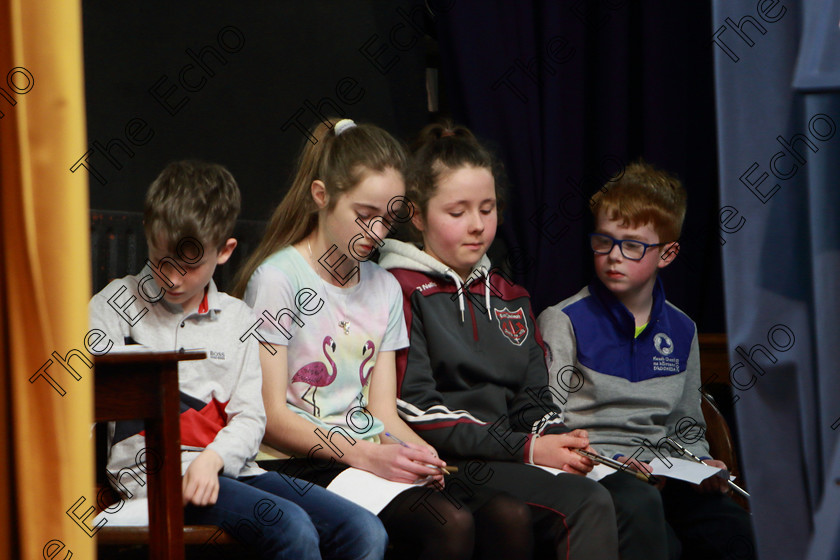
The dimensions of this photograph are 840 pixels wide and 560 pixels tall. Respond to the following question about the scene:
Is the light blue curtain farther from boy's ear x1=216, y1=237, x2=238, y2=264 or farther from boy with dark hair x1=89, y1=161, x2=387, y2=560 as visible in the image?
boy's ear x1=216, y1=237, x2=238, y2=264

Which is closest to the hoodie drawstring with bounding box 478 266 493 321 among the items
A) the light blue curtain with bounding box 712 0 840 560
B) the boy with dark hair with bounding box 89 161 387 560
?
the boy with dark hair with bounding box 89 161 387 560

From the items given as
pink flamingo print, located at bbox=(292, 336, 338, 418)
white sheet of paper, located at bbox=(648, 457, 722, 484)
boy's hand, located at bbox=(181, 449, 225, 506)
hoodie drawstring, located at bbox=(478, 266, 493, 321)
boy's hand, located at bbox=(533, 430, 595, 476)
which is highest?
hoodie drawstring, located at bbox=(478, 266, 493, 321)

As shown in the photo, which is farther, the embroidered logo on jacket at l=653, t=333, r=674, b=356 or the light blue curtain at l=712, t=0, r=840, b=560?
the embroidered logo on jacket at l=653, t=333, r=674, b=356

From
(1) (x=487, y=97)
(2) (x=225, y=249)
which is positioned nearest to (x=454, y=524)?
(2) (x=225, y=249)

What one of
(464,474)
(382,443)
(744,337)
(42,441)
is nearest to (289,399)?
(382,443)

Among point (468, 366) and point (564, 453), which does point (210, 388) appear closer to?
point (468, 366)

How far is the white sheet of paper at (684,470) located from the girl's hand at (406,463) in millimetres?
530

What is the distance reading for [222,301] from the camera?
1729 millimetres

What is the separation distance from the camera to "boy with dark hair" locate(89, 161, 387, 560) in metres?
1.48

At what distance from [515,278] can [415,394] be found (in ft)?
2.17

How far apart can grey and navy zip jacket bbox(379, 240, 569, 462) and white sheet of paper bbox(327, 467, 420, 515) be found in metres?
0.20

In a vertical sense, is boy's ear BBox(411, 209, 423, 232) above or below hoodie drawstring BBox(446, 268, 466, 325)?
above

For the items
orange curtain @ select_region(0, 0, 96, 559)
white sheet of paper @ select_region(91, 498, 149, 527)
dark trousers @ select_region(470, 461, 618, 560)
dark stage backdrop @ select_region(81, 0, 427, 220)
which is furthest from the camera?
dark stage backdrop @ select_region(81, 0, 427, 220)

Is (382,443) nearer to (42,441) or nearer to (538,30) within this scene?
(42,441)
